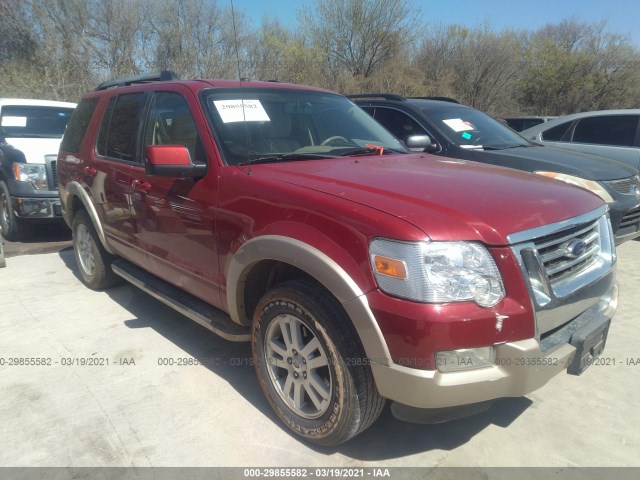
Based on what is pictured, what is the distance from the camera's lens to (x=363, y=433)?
2.70 meters

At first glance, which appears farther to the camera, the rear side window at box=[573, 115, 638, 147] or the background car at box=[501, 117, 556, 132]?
the background car at box=[501, 117, 556, 132]

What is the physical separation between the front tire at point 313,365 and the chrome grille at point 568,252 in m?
0.93

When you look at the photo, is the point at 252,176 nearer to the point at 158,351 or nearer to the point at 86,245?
the point at 158,351

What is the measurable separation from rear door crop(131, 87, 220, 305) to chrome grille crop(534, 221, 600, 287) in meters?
1.77

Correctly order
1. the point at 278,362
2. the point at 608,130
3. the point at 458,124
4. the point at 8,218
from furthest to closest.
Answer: the point at 608,130, the point at 8,218, the point at 458,124, the point at 278,362

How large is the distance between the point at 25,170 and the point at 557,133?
24.7 ft

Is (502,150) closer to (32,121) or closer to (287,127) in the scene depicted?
(287,127)

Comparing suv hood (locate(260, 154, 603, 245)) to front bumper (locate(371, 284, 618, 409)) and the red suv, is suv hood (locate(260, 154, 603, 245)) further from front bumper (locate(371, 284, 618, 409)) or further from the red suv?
front bumper (locate(371, 284, 618, 409))

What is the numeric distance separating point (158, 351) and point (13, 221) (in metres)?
4.22

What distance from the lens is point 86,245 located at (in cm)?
488

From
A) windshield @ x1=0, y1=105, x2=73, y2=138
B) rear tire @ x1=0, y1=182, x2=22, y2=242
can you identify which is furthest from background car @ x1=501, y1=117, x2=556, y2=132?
rear tire @ x1=0, y1=182, x2=22, y2=242

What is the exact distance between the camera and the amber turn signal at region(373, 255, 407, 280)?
200cm

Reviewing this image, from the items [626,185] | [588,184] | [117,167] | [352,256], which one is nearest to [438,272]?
[352,256]

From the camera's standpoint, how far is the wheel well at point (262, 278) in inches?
106
